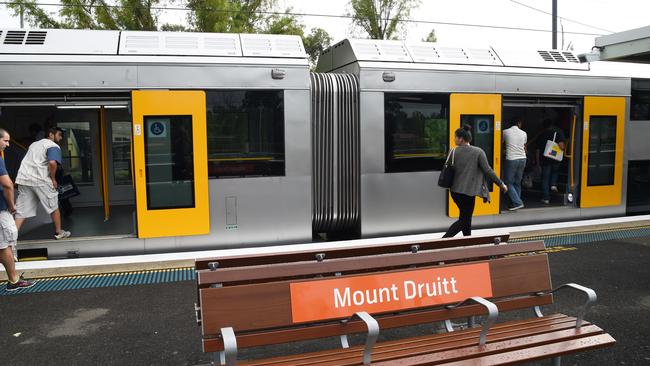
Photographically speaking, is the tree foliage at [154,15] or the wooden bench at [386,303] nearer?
the wooden bench at [386,303]

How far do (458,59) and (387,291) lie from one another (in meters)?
5.81

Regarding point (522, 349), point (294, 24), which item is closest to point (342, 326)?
point (522, 349)

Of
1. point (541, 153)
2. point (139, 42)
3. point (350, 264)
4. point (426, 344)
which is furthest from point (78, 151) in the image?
point (426, 344)

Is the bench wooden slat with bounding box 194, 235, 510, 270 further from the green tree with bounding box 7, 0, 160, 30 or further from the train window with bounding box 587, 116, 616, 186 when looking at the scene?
the green tree with bounding box 7, 0, 160, 30

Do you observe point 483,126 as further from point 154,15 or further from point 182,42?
point 154,15

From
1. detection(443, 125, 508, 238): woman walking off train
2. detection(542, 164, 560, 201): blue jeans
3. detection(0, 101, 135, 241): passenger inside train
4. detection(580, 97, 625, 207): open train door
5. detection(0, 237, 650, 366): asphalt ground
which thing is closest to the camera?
detection(0, 237, 650, 366): asphalt ground

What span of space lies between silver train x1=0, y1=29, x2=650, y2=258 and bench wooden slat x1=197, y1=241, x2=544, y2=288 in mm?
3958

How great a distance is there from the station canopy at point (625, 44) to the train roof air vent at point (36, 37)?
655 cm

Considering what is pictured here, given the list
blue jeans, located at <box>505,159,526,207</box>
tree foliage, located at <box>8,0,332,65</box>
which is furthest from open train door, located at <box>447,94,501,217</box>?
tree foliage, located at <box>8,0,332,65</box>

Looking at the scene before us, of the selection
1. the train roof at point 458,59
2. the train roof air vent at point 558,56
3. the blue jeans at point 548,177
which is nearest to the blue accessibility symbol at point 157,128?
the train roof at point 458,59

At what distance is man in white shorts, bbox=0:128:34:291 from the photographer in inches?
200

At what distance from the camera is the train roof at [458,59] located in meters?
7.67

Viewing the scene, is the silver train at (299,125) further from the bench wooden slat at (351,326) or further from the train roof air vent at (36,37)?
the bench wooden slat at (351,326)

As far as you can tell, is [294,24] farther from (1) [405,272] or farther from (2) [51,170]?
(1) [405,272]
